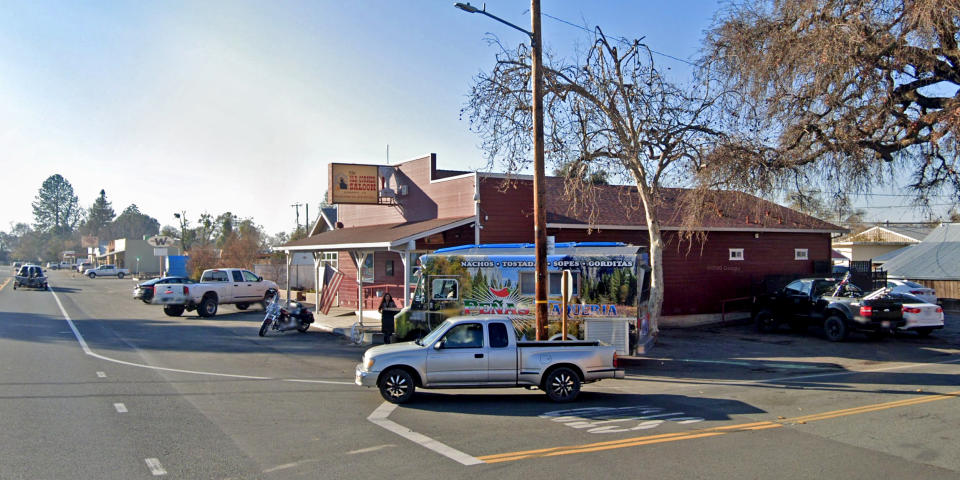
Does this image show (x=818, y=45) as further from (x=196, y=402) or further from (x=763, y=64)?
(x=196, y=402)

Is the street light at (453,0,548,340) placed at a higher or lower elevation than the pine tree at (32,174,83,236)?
lower

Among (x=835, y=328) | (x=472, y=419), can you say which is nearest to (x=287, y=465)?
(x=472, y=419)

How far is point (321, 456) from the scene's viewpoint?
803cm

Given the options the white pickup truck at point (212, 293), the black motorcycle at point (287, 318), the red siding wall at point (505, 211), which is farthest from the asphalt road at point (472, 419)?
the white pickup truck at point (212, 293)

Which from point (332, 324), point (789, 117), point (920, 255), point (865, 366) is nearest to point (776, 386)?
point (865, 366)

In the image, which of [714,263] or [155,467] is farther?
[714,263]

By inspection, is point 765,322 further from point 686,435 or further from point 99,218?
point 99,218

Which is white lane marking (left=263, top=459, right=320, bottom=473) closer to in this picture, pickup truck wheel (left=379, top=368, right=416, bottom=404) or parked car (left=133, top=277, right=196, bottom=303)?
pickup truck wheel (left=379, top=368, right=416, bottom=404)

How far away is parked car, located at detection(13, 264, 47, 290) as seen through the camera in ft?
177

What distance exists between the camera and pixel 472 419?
10227 millimetres

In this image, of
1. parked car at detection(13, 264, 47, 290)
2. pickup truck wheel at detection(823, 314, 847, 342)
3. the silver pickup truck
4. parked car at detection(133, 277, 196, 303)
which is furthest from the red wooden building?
parked car at detection(13, 264, 47, 290)

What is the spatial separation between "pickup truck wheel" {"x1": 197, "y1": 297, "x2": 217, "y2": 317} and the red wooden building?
169 inches

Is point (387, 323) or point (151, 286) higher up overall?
point (151, 286)

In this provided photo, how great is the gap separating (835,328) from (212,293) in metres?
24.0
